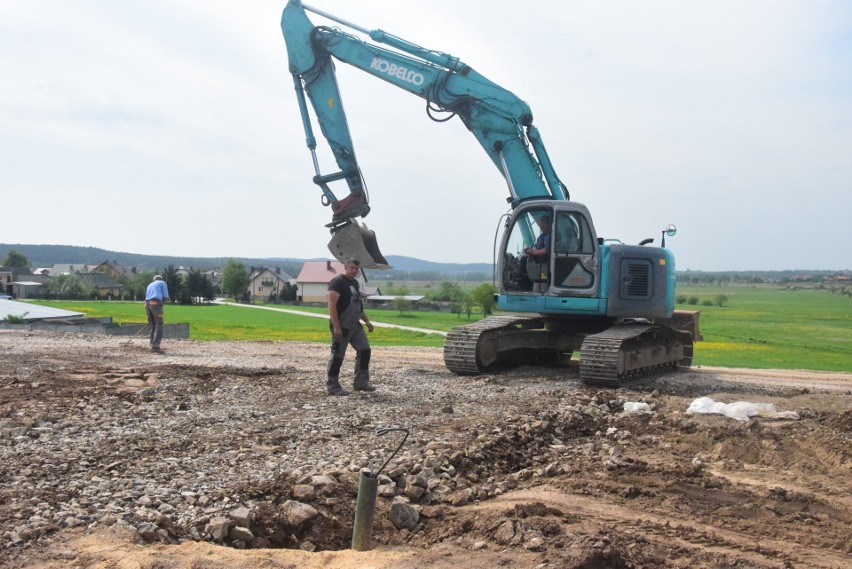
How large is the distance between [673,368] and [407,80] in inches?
290

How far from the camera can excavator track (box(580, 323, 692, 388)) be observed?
39.1ft

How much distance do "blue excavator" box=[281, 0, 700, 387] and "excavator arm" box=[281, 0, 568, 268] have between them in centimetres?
2

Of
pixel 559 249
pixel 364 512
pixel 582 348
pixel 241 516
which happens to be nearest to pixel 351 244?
pixel 559 249

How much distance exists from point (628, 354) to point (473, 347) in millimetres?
2447

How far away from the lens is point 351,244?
44.5 feet

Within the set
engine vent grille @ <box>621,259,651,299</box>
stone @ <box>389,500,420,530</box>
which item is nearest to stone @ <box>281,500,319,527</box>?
stone @ <box>389,500,420,530</box>

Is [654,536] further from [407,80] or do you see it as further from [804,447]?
[407,80]

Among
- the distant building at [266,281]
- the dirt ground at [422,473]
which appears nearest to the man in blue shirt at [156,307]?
the dirt ground at [422,473]

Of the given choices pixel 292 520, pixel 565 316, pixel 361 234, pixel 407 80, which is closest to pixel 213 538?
pixel 292 520

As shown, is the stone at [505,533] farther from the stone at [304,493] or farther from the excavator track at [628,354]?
the excavator track at [628,354]

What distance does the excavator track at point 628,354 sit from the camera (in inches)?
469

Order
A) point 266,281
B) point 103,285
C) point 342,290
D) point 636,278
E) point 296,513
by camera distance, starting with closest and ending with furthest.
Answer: point 296,513
point 342,290
point 636,278
point 103,285
point 266,281

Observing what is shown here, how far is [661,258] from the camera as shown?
43.7 ft

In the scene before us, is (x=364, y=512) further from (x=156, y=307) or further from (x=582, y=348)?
(x=156, y=307)
